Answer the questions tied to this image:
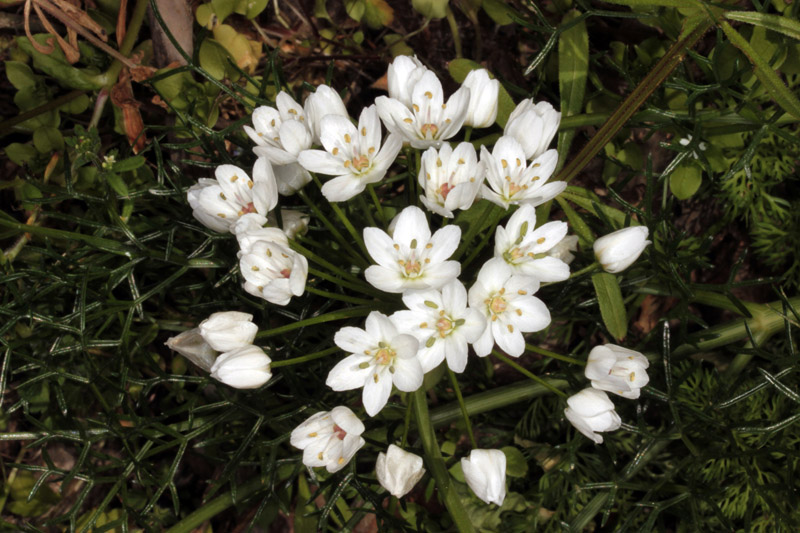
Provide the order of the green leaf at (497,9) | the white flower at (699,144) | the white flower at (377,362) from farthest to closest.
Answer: the green leaf at (497,9)
the white flower at (699,144)
the white flower at (377,362)

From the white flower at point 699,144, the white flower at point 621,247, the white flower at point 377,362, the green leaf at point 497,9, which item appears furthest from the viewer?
the green leaf at point 497,9

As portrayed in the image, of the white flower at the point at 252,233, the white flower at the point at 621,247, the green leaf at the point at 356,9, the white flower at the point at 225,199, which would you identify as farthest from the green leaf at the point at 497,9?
the white flower at the point at 252,233

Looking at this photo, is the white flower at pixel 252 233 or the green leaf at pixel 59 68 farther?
the green leaf at pixel 59 68

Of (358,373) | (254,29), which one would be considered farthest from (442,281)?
A: (254,29)

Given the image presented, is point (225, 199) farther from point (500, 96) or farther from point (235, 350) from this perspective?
point (500, 96)

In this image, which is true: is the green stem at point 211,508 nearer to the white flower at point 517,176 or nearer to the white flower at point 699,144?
the white flower at point 517,176

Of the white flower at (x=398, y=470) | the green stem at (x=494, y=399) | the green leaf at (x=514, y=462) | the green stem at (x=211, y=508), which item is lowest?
the green leaf at (x=514, y=462)

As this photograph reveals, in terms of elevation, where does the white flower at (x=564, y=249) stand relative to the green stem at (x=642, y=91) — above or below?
below
